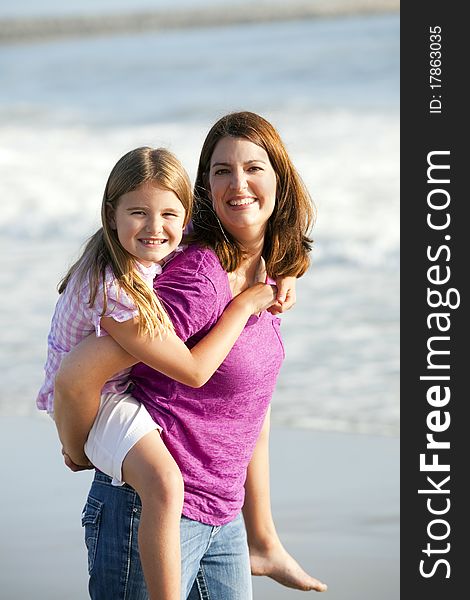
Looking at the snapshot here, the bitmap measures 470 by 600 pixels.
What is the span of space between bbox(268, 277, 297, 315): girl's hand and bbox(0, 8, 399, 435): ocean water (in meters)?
2.27

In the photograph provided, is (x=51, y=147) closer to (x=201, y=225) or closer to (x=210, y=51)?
(x=210, y=51)

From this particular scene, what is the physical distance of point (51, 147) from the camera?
13.2 metres

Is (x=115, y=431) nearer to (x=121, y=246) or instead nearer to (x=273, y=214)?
(x=121, y=246)

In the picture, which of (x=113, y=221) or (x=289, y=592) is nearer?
(x=113, y=221)

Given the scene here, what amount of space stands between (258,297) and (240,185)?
0.81 feet

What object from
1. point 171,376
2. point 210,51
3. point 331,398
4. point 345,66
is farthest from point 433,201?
point 210,51

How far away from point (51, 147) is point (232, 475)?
11.2 metres

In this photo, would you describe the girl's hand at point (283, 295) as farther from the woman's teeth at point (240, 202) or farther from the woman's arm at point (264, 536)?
the woman's arm at point (264, 536)

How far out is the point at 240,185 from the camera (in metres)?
2.39

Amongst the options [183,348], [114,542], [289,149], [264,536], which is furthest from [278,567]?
[289,149]

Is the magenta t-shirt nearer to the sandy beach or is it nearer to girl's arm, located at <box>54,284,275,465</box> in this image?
girl's arm, located at <box>54,284,275,465</box>

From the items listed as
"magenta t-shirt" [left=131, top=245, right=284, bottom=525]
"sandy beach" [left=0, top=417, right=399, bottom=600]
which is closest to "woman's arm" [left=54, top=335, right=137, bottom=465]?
"magenta t-shirt" [left=131, top=245, right=284, bottom=525]

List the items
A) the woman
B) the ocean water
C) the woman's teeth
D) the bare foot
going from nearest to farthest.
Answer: the woman < the woman's teeth < the bare foot < the ocean water

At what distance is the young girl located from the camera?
220 centimetres
